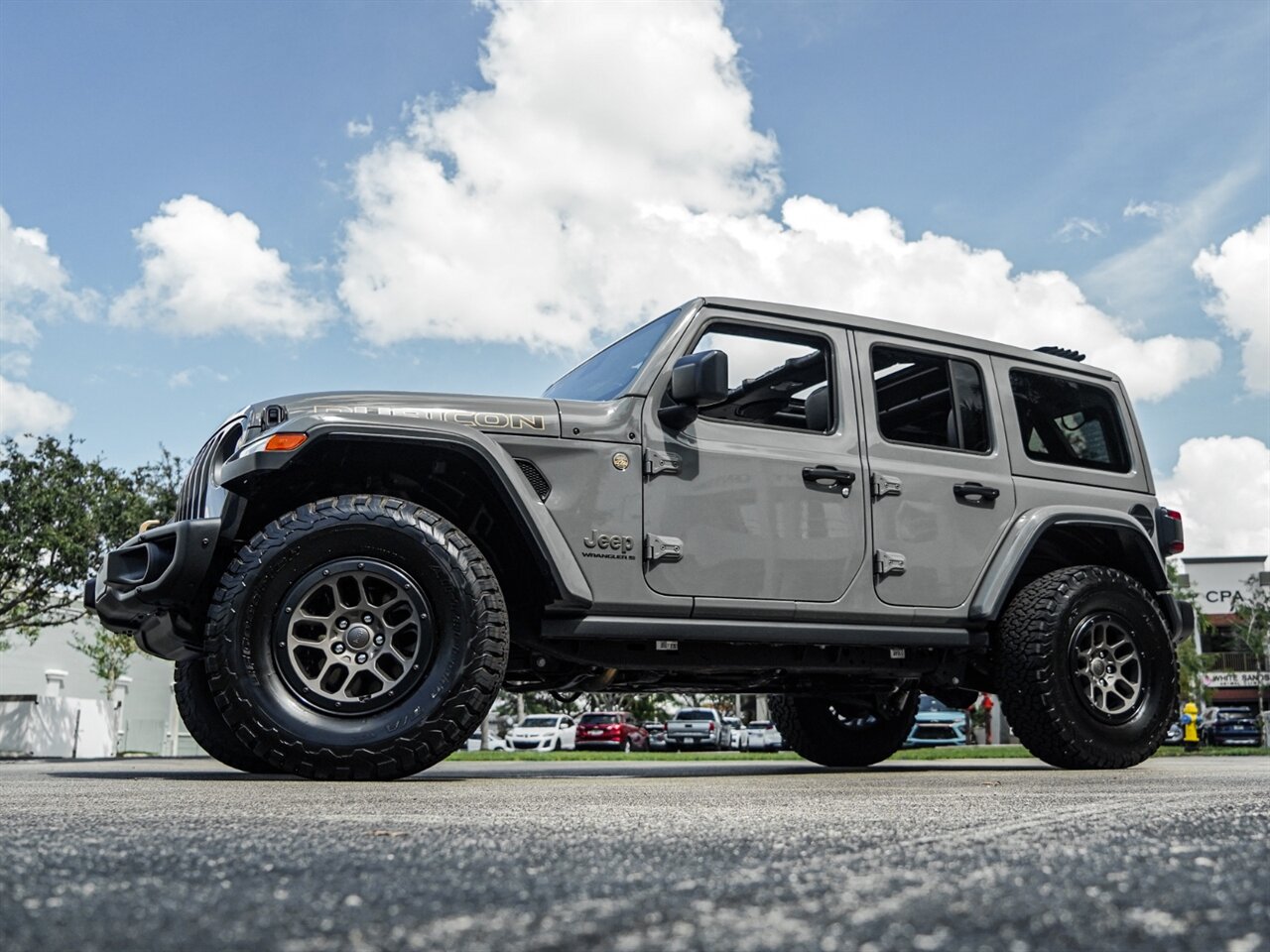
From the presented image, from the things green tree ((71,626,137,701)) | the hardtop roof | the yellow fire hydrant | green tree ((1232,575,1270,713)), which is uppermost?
green tree ((1232,575,1270,713))

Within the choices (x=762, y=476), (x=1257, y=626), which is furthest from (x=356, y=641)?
(x=1257, y=626)

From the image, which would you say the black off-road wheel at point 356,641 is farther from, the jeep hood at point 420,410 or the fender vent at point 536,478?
the fender vent at point 536,478

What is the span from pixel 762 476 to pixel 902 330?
1.33 meters

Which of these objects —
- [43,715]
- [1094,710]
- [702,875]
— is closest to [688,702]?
[43,715]

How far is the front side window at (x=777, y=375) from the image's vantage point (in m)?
5.31

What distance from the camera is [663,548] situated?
4.75 metres

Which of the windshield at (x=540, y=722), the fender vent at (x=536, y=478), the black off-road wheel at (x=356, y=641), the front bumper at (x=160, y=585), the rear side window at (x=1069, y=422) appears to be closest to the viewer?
the black off-road wheel at (x=356, y=641)

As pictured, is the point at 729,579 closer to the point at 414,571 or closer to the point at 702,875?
the point at 414,571

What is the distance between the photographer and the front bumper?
14.1 ft

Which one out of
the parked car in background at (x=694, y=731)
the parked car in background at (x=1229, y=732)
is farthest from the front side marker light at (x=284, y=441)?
the parked car in background at (x=1229, y=732)

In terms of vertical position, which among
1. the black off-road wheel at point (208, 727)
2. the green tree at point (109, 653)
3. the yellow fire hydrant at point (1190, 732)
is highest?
the green tree at point (109, 653)

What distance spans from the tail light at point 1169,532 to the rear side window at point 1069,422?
1.09 ft

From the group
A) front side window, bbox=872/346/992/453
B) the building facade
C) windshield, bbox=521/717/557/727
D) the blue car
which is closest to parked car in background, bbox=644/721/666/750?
windshield, bbox=521/717/557/727

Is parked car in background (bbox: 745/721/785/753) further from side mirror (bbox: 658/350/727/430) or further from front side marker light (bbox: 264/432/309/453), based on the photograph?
front side marker light (bbox: 264/432/309/453)
